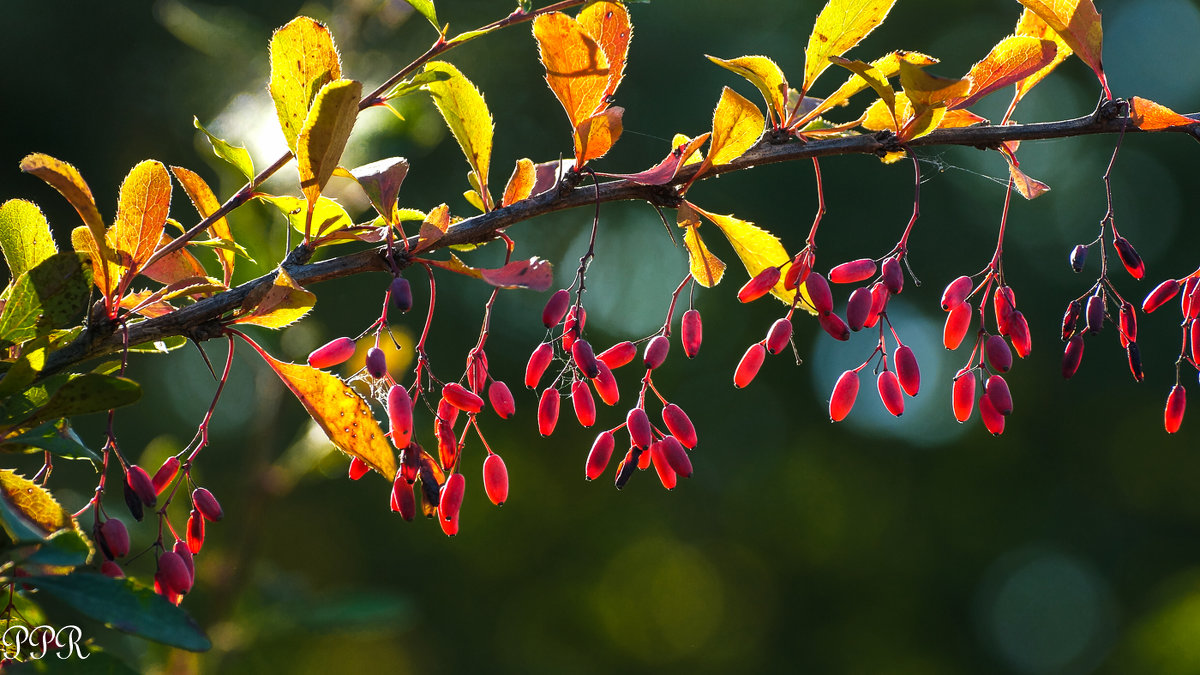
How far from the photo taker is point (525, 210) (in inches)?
30.0

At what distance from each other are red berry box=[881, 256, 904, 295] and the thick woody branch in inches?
3.9

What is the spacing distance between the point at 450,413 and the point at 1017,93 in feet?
1.88

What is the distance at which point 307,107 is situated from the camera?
2.42 feet

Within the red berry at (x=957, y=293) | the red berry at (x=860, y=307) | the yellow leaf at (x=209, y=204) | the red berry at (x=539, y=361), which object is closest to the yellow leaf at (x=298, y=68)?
the yellow leaf at (x=209, y=204)

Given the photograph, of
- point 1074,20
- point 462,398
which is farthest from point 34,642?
point 1074,20

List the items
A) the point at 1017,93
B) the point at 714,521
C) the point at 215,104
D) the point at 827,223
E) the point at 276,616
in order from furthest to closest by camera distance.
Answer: the point at 714,521 → the point at 827,223 → the point at 215,104 → the point at 276,616 → the point at 1017,93

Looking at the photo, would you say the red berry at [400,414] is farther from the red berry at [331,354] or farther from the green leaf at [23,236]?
the green leaf at [23,236]

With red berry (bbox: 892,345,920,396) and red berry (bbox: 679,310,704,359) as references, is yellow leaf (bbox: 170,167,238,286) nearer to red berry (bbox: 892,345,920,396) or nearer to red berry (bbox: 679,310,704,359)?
red berry (bbox: 679,310,704,359)

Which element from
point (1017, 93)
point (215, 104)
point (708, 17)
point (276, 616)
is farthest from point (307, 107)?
point (708, 17)

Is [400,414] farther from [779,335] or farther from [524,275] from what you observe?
[779,335]

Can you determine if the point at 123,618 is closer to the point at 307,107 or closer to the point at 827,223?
the point at 307,107

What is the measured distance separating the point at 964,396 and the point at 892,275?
173mm

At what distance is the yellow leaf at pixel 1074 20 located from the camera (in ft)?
2.53

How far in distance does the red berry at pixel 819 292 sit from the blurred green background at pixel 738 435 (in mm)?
3166
